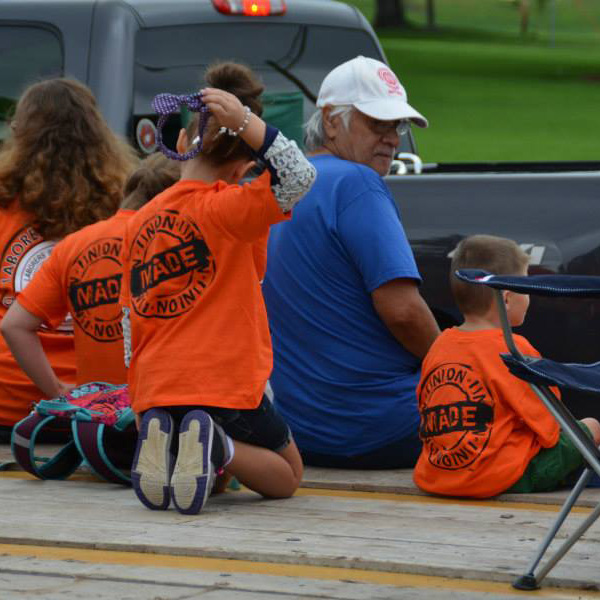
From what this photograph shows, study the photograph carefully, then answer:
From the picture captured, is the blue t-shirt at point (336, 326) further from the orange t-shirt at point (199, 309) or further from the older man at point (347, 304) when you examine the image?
the orange t-shirt at point (199, 309)

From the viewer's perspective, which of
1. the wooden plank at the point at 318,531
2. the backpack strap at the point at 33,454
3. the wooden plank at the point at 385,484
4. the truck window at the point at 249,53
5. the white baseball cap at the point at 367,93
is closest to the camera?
the wooden plank at the point at 318,531

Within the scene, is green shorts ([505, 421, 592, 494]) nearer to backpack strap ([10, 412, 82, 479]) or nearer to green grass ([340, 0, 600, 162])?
backpack strap ([10, 412, 82, 479])

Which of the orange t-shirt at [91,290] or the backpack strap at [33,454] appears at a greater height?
the orange t-shirt at [91,290]

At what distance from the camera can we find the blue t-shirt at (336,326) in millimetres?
5266

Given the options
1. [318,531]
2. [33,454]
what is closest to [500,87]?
[33,454]

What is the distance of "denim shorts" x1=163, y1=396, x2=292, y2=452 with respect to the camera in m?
4.75

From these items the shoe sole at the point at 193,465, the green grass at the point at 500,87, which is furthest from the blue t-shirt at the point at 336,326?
the green grass at the point at 500,87

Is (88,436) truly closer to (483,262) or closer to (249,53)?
(483,262)

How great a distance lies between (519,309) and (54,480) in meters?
1.67

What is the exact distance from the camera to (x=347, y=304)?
211 inches

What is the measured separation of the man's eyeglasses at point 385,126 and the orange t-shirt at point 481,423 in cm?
88

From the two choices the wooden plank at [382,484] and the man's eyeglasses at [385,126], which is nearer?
the wooden plank at [382,484]

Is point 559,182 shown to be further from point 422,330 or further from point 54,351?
point 54,351

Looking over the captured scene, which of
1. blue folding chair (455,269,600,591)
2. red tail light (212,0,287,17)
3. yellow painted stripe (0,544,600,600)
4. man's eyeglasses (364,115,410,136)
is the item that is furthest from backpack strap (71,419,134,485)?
red tail light (212,0,287,17)
